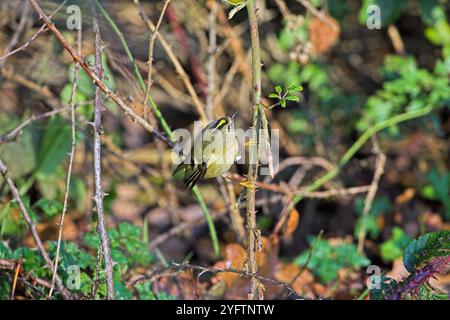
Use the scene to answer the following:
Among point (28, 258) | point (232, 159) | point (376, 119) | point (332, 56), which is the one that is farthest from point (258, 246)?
point (332, 56)

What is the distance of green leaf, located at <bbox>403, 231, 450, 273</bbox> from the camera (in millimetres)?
2139

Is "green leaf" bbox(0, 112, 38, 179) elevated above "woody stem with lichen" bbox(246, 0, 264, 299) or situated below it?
above

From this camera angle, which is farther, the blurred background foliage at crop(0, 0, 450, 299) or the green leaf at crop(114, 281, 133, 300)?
the blurred background foliage at crop(0, 0, 450, 299)

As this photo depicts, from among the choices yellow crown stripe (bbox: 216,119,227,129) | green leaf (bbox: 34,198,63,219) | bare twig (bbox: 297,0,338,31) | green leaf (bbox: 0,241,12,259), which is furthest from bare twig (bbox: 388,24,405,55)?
green leaf (bbox: 0,241,12,259)

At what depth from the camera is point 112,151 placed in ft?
10.7

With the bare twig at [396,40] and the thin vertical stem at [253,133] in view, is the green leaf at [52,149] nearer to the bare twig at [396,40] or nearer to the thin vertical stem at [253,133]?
the thin vertical stem at [253,133]

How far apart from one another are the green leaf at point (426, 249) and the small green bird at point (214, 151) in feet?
2.33

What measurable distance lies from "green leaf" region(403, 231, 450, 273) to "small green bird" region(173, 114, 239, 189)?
71 centimetres

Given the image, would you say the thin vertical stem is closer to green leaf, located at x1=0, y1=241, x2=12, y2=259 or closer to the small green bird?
the small green bird

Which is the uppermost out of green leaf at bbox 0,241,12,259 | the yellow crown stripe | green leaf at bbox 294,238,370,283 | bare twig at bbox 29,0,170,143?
bare twig at bbox 29,0,170,143

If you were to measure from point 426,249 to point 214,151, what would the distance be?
821 millimetres

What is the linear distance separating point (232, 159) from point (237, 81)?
2132 millimetres

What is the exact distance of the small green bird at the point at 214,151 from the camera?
2188 millimetres

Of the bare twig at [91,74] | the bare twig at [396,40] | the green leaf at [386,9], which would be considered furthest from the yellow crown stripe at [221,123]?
the bare twig at [396,40]
